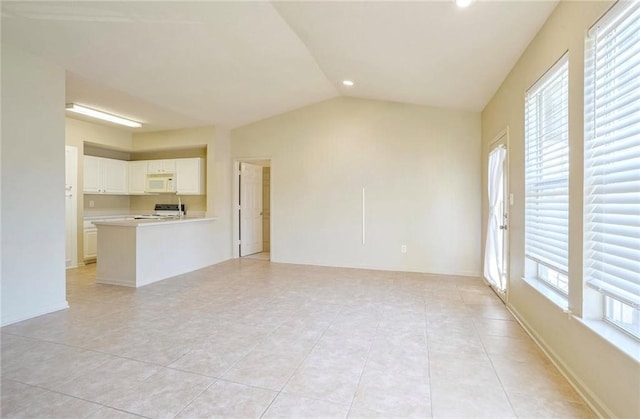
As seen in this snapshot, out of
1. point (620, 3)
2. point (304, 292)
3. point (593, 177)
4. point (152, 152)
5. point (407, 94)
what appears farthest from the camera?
point (152, 152)

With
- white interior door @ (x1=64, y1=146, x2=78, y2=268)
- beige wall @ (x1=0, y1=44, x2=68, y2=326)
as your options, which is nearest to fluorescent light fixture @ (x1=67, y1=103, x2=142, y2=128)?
white interior door @ (x1=64, y1=146, x2=78, y2=268)

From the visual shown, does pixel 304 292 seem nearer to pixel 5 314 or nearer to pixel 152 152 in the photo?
pixel 5 314

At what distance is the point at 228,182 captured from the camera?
6371 mm

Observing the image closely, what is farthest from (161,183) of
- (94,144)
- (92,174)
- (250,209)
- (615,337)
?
(615,337)

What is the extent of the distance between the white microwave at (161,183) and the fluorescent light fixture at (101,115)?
1126mm

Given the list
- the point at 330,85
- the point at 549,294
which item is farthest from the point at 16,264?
the point at 549,294

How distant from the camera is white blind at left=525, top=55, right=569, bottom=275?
7.39 ft

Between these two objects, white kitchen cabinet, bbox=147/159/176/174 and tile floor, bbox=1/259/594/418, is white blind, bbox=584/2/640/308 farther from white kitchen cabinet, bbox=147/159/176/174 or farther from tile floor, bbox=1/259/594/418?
white kitchen cabinet, bbox=147/159/176/174

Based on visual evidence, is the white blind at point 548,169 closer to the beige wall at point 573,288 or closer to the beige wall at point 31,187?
the beige wall at point 573,288

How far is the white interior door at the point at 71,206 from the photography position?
545 cm

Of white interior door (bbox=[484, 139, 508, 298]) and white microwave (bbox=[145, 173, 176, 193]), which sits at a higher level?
white microwave (bbox=[145, 173, 176, 193])

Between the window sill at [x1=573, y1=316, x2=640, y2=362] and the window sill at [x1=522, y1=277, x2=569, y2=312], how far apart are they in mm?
272

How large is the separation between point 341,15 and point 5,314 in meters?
4.41

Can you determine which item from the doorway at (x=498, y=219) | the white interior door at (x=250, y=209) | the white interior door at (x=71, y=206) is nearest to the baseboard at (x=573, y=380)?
the doorway at (x=498, y=219)
